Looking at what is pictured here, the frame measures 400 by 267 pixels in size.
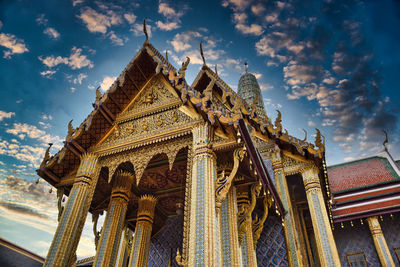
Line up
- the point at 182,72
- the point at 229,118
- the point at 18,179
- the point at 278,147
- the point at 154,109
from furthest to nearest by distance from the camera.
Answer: the point at 18,179, the point at 278,147, the point at 154,109, the point at 182,72, the point at 229,118

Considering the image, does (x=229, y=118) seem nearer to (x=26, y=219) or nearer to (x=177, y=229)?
(x=177, y=229)

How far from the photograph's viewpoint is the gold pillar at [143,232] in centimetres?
820

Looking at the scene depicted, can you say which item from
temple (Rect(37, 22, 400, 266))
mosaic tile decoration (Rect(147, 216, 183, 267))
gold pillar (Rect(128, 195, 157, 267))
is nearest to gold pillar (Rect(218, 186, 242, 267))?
temple (Rect(37, 22, 400, 266))

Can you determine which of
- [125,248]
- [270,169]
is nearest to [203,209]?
[270,169]

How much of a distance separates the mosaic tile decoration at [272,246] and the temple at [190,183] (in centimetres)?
3

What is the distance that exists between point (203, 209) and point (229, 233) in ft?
3.02

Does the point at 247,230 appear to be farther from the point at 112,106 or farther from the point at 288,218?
the point at 112,106

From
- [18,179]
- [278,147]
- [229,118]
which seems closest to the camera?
[229,118]

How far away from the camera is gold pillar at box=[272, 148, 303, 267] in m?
7.05

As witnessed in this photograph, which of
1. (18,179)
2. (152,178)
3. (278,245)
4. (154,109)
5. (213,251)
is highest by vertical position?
(18,179)

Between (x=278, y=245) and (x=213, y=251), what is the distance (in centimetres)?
371

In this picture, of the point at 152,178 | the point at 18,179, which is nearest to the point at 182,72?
the point at 152,178

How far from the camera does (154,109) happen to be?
23.5 feet

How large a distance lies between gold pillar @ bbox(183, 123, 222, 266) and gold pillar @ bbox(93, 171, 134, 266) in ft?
9.61
